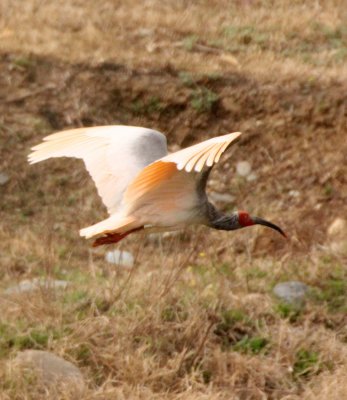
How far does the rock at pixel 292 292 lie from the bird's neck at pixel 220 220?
2.87 ft

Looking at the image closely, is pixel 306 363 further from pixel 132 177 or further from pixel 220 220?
pixel 132 177

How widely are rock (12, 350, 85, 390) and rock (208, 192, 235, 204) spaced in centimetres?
277

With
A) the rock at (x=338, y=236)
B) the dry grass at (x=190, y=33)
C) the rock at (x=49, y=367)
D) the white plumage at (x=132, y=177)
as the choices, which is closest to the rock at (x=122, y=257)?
the rock at (x=338, y=236)

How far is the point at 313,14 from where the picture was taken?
1045cm

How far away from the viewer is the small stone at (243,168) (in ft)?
27.7

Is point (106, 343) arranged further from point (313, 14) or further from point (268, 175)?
point (313, 14)

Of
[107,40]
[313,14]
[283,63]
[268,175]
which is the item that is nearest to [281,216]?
[268,175]

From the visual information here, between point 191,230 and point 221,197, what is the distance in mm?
686

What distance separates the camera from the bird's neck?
5.80m

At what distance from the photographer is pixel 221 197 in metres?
8.25

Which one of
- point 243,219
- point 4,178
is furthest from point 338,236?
point 4,178

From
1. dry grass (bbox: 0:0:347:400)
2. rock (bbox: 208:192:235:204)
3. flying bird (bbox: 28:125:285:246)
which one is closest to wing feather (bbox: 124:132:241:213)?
flying bird (bbox: 28:125:285:246)

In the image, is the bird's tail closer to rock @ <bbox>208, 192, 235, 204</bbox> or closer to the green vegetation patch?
the green vegetation patch

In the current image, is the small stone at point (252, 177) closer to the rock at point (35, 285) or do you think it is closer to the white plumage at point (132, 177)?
the rock at point (35, 285)
